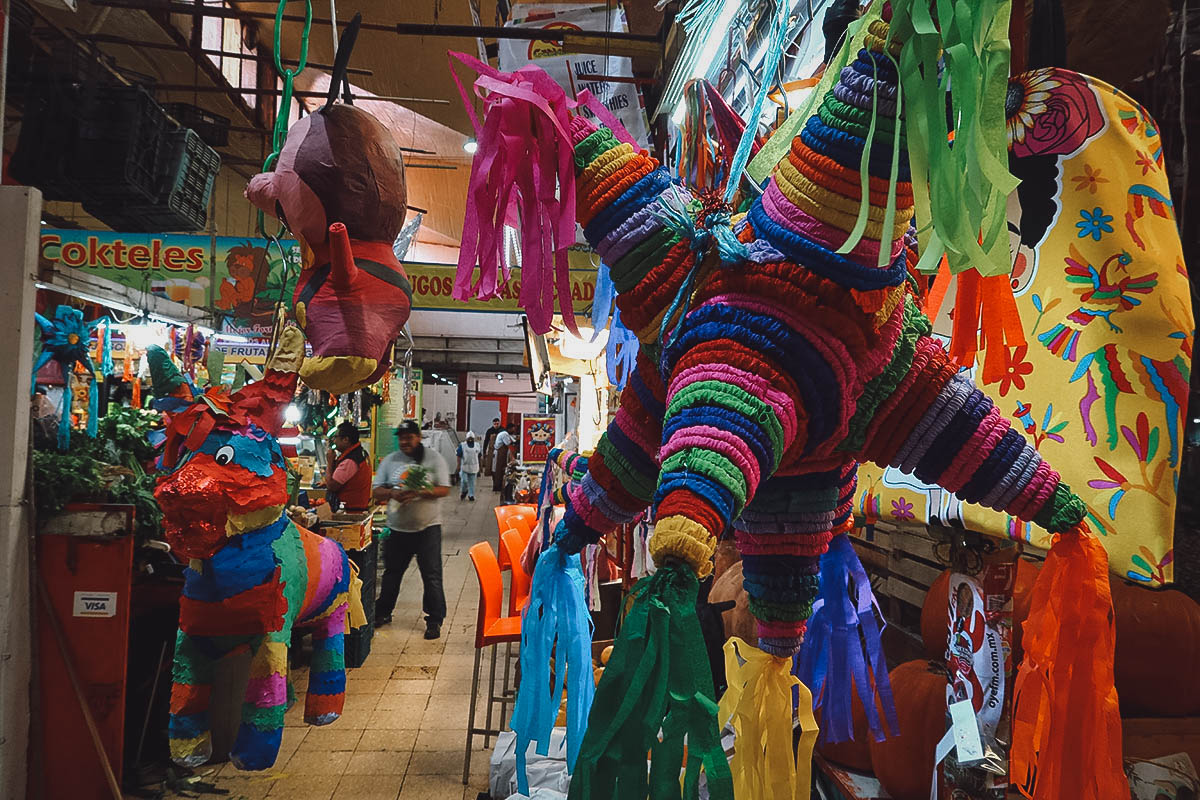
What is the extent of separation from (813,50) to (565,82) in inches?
53.8

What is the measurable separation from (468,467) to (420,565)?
704 cm

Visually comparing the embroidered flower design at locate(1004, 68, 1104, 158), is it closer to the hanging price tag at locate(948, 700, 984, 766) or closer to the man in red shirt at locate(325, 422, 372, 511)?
the hanging price tag at locate(948, 700, 984, 766)

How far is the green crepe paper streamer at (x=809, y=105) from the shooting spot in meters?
0.50

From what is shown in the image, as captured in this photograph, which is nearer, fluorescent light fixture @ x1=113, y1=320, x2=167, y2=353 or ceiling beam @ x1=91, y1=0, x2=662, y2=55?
ceiling beam @ x1=91, y1=0, x2=662, y2=55

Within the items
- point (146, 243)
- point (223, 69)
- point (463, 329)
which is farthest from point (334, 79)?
point (463, 329)

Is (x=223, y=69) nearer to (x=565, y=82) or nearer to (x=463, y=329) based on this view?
(x=565, y=82)

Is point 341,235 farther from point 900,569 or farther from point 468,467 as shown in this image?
point 468,467

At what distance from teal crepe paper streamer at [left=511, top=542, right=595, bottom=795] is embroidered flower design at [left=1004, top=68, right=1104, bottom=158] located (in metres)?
0.63

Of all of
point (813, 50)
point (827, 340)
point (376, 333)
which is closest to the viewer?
point (827, 340)

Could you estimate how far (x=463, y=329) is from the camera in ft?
35.3

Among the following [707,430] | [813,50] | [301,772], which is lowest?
[301,772]

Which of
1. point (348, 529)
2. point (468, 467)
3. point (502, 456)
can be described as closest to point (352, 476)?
point (348, 529)

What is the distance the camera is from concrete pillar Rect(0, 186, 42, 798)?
6.91 ft

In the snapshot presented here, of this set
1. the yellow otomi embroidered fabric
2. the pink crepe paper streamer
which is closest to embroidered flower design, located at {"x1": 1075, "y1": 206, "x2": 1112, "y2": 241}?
the yellow otomi embroidered fabric
